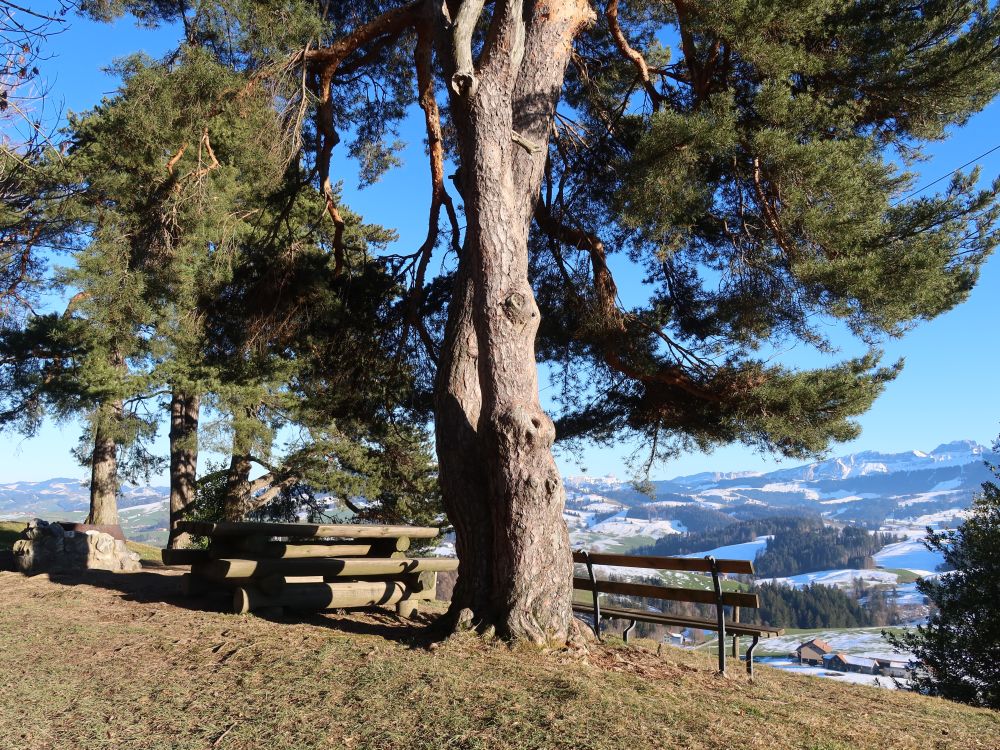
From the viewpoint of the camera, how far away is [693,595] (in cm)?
622

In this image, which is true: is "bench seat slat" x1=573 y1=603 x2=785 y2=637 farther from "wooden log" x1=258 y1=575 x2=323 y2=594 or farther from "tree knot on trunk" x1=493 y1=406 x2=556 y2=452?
"wooden log" x1=258 y1=575 x2=323 y2=594

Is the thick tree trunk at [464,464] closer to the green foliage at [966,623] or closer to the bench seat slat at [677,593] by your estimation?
the bench seat slat at [677,593]

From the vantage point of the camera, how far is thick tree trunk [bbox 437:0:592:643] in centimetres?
562

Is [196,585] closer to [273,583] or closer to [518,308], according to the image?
[273,583]

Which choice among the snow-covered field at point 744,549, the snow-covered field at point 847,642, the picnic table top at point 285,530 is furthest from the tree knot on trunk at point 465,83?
the snow-covered field at point 744,549

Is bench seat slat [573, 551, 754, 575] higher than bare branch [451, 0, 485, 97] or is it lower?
lower

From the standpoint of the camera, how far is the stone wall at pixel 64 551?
32.7 feet

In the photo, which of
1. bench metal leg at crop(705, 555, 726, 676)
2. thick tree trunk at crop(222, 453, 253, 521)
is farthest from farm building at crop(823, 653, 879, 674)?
bench metal leg at crop(705, 555, 726, 676)

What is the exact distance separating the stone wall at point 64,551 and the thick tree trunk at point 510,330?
702 cm

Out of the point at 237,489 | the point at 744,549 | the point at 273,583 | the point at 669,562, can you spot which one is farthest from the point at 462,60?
the point at 744,549

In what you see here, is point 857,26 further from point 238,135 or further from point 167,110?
point 167,110

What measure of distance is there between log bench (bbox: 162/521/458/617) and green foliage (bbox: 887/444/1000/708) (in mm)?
10231

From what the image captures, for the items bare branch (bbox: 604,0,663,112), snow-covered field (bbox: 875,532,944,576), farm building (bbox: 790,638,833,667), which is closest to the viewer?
bare branch (bbox: 604,0,663,112)

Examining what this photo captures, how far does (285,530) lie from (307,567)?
1.45 feet
